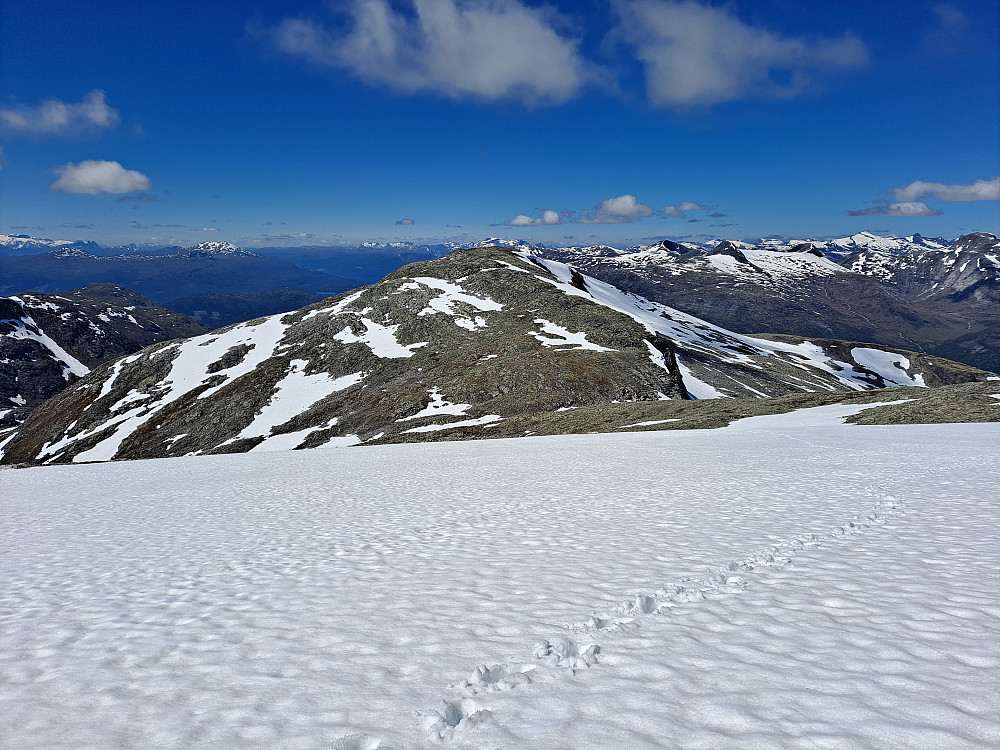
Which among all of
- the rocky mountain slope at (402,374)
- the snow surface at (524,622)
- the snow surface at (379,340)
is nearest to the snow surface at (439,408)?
the rocky mountain slope at (402,374)

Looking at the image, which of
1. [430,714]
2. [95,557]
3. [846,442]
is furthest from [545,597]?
[846,442]

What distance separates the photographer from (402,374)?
261ft

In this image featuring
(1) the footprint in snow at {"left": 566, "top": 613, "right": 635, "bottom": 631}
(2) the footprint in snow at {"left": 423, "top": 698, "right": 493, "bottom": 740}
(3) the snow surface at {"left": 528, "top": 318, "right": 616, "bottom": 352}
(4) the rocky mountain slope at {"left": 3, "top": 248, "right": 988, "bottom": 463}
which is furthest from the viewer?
(3) the snow surface at {"left": 528, "top": 318, "right": 616, "bottom": 352}

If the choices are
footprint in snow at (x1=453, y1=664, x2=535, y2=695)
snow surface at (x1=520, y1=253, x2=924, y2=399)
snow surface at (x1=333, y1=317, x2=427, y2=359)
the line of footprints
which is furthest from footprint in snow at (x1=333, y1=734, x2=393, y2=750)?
snow surface at (x1=333, y1=317, x2=427, y2=359)

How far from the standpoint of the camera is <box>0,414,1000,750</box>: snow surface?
5195 millimetres

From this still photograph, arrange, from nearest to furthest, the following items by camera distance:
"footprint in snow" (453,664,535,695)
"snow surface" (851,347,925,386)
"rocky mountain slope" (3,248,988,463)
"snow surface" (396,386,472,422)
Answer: "footprint in snow" (453,664,535,695) → "snow surface" (396,386,472,422) → "rocky mountain slope" (3,248,988,463) → "snow surface" (851,347,925,386)

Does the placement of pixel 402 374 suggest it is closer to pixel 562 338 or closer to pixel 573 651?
pixel 562 338

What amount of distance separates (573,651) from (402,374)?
245 ft

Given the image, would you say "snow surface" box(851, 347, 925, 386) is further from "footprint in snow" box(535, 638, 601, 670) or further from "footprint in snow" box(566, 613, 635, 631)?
"footprint in snow" box(535, 638, 601, 670)

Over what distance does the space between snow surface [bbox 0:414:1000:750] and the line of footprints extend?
0.12 feet

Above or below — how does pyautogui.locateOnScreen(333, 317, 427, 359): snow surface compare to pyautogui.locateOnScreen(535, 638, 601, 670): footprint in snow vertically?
above

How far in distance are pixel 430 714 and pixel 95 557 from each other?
41.1 feet

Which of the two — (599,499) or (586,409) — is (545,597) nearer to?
(599,499)

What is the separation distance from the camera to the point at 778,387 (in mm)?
99562
